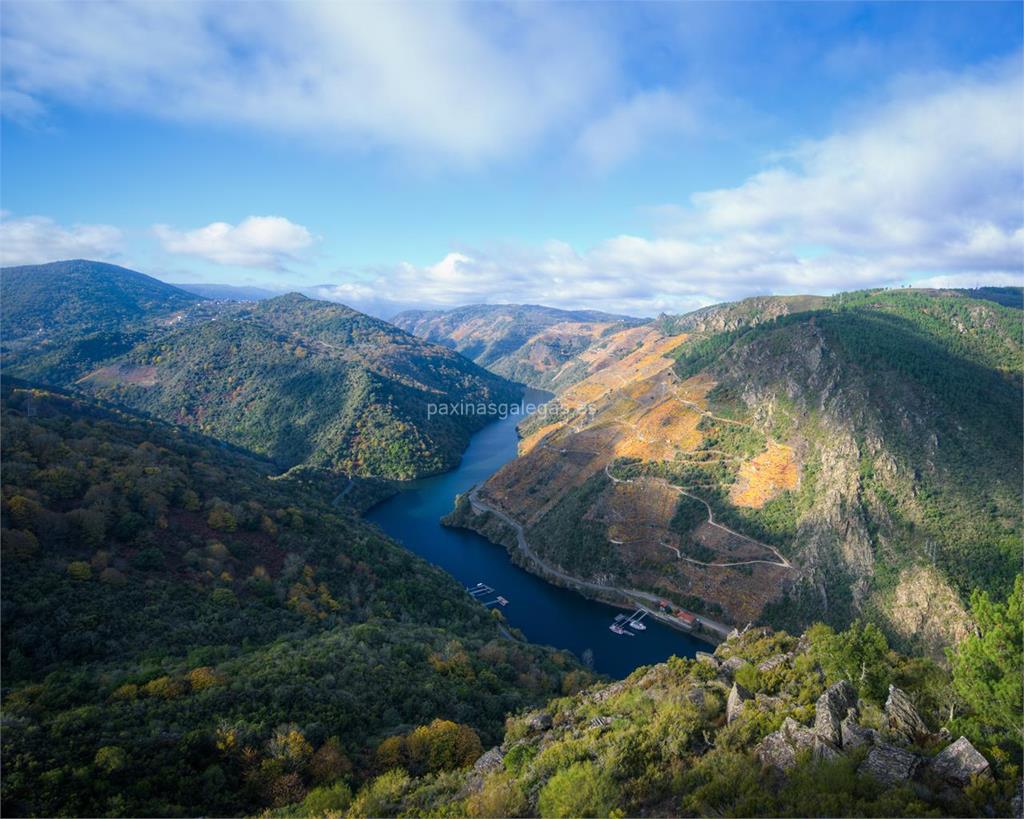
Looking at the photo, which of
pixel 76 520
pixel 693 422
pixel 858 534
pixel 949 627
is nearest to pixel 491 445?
pixel 693 422

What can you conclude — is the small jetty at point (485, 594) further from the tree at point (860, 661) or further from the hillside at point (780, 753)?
the tree at point (860, 661)

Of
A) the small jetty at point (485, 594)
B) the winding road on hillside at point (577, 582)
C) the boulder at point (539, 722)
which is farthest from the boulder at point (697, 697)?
the small jetty at point (485, 594)

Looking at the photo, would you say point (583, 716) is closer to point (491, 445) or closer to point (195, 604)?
point (195, 604)

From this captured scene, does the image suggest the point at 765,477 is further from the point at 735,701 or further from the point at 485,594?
the point at 735,701

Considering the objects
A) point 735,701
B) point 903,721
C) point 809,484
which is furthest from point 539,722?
point 809,484

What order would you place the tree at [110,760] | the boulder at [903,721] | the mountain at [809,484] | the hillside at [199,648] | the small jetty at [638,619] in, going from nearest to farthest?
the boulder at [903,721] → the tree at [110,760] → the hillside at [199,648] → the mountain at [809,484] → the small jetty at [638,619]

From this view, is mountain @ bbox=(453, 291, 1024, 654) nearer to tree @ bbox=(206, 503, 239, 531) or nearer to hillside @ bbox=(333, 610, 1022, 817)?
hillside @ bbox=(333, 610, 1022, 817)

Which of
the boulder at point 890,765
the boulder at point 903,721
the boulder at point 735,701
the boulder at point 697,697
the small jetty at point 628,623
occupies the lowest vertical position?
the small jetty at point 628,623
